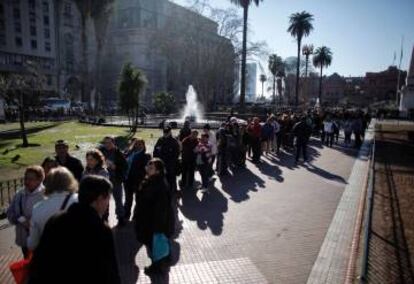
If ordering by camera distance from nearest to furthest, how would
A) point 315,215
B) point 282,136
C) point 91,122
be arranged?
point 315,215, point 282,136, point 91,122

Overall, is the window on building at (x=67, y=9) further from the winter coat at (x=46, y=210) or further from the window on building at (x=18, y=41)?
the winter coat at (x=46, y=210)

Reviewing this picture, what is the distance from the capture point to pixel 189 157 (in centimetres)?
1016

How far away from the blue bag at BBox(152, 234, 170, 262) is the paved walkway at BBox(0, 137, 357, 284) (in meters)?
0.40

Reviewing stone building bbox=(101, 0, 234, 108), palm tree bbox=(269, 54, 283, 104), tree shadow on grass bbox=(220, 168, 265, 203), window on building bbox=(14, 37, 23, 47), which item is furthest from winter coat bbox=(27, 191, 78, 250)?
palm tree bbox=(269, 54, 283, 104)

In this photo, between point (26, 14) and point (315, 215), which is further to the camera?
point (26, 14)

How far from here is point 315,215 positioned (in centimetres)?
822

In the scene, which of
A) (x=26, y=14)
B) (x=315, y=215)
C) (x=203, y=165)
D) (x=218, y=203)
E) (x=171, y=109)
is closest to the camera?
(x=315, y=215)

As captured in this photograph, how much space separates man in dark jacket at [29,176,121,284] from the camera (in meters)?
2.60

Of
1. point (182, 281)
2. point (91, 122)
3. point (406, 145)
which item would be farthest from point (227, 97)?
point (182, 281)

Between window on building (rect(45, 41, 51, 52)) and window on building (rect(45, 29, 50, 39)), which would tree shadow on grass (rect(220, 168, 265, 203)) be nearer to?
window on building (rect(45, 41, 51, 52))

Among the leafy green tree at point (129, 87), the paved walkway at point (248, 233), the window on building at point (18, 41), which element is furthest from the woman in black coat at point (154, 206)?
the window on building at point (18, 41)

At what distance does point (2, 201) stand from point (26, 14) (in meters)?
64.7

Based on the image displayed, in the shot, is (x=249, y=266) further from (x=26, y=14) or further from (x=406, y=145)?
(x=26, y=14)

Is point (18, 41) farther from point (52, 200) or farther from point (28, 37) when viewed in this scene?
point (52, 200)
